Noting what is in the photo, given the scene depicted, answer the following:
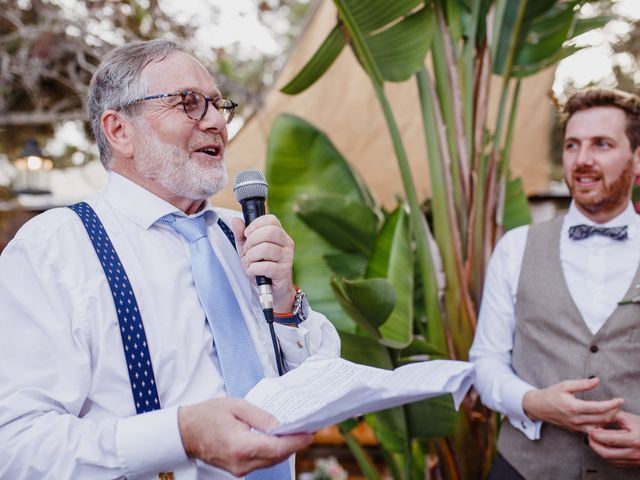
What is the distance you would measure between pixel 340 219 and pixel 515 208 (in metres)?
0.84

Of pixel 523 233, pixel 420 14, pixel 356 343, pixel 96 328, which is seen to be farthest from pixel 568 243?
pixel 96 328

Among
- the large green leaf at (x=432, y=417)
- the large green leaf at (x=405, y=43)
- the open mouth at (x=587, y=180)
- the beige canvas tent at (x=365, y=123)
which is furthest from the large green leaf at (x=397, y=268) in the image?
the beige canvas tent at (x=365, y=123)

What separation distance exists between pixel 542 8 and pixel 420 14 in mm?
507

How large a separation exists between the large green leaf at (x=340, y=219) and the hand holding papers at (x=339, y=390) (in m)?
1.12

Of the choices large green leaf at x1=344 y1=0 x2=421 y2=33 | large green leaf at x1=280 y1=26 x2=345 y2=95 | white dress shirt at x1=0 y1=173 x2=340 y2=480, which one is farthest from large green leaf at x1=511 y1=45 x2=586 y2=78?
white dress shirt at x1=0 y1=173 x2=340 y2=480

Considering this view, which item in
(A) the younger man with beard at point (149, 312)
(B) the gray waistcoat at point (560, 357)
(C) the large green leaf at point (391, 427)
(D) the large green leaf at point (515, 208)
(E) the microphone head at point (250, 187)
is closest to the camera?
(A) the younger man with beard at point (149, 312)

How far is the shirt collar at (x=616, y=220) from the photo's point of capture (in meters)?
1.87

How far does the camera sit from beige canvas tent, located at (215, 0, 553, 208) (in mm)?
3520

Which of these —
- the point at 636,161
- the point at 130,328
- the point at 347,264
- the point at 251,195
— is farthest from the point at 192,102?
the point at 636,161

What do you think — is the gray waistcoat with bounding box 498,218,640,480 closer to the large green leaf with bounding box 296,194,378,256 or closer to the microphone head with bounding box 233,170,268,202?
the large green leaf with bounding box 296,194,378,256

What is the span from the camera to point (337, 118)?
3645mm

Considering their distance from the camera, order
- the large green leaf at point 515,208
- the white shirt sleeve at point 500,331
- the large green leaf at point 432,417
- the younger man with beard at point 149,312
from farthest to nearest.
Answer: the large green leaf at point 515,208
the large green leaf at point 432,417
the white shirt sleeve at point 500,331
the younger man with beard at point 149,312

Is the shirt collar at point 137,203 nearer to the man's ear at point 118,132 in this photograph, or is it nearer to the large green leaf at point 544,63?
the man's ear at point 118,132

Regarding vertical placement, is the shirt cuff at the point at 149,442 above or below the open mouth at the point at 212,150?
below
